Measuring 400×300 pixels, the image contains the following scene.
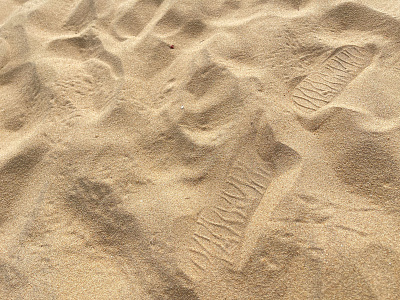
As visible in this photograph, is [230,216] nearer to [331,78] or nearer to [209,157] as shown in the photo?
[209,157]

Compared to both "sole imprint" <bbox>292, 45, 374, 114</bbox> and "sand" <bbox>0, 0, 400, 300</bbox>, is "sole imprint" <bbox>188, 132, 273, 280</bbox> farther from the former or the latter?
"sole imprint" <bbox>292, 45, 374, 114</bbox>

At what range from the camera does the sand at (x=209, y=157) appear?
1.07 meters

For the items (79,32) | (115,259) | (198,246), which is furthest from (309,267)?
(79,32)

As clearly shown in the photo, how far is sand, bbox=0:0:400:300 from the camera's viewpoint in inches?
42.1

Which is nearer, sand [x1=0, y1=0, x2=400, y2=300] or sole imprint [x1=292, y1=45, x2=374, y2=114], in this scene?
sand [x1=0, y1=0, x2=400, y2=300]

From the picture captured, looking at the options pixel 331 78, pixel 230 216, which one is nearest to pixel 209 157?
pixel 230 216

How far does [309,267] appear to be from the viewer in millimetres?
1031

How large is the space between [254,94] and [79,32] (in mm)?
1115

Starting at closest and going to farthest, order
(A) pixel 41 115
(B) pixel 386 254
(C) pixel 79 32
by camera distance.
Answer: (B) pixel 386 254
(A) pixel 41 115
(C) pixel 79 32

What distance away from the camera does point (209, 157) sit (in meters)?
1.28

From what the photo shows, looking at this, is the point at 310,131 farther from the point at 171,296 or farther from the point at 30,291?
the point at 30,291

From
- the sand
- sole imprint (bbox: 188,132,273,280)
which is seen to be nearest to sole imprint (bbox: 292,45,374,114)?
the sand

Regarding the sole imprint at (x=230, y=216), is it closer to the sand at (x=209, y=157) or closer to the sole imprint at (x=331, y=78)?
the sand at (x=209, y=157)

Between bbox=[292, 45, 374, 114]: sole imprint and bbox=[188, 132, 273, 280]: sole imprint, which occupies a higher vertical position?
bbox=[292, 45, 374, 114]: sole imprint
